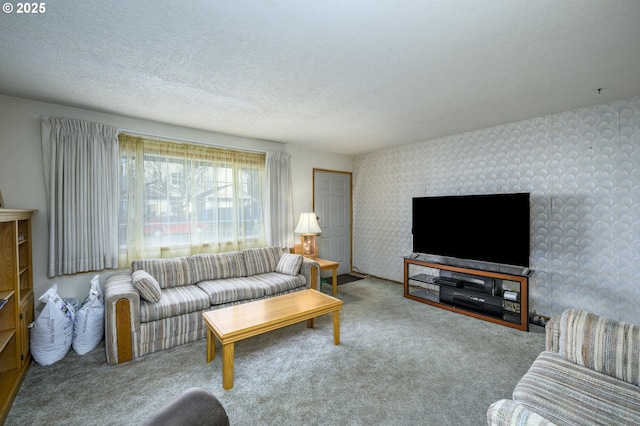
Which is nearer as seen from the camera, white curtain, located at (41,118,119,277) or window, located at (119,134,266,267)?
white curtain, located at (41,118,119,277)

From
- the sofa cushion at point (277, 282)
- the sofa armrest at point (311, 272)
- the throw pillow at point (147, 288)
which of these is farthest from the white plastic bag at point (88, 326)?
the sofa armrest at point (311, 272)

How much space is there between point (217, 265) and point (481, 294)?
3.36 m

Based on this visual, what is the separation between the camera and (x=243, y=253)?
3.84m

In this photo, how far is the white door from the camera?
521cm

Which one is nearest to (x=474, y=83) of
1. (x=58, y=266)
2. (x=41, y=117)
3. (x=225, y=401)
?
(x=225, y=401)

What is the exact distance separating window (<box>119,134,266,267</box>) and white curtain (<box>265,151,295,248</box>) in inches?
4.9

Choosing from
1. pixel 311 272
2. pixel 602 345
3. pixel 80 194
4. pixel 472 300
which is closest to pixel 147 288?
pixel 80 194

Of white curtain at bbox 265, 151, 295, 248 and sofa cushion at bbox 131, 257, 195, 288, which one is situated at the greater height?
white curtain at bbox 265, 151, 295, 248

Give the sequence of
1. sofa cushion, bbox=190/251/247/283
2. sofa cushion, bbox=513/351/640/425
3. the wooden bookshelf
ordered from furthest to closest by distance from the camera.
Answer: sofa cushion, bbox=190/251/247/283 → the wooden bookshelf → sofa cushion, bbox=513/351/640/425

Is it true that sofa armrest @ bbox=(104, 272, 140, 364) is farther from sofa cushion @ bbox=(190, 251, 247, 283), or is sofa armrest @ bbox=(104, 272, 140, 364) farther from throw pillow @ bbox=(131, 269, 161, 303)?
sofa cushion @ bbox=(190, 251, 247, 283)

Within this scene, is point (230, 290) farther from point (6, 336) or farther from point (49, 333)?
point (6, 336)

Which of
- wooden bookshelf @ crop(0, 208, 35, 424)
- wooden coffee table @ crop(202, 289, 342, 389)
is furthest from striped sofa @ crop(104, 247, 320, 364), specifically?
wooden bookshelf @ crop(0, 208, 35, 424)

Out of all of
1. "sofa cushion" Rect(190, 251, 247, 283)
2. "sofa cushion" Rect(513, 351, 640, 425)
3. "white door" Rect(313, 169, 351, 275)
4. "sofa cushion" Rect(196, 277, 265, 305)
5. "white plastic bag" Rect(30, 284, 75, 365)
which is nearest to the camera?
"sofa cushion" Rect(513, 351, 640, 425)

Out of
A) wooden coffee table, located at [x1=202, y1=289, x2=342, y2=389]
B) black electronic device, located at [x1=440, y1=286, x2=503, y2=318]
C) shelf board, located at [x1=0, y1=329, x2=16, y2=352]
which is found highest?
shelf board, located at [x1=0, y1=329, x2=16, y2=352]
